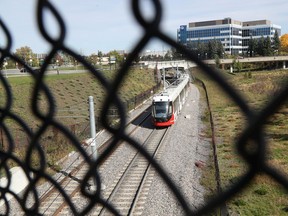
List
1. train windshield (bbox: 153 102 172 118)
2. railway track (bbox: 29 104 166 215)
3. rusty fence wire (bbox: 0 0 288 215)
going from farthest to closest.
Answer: train windshield (bbox: 153 102 172 118) → railway track (bbox: 29 104 166 215) → rusty fence wire (bbox: 0 0 288 215)

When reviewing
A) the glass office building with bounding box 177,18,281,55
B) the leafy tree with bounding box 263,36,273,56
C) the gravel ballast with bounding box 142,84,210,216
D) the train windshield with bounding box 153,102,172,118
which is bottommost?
the gravel ballast with bounding box 142,84,210,216

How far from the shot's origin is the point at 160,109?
873 inches

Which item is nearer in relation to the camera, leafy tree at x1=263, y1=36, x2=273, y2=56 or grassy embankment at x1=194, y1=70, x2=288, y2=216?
grassy embankment at x1=194, y1=70, x2=288, y2=216

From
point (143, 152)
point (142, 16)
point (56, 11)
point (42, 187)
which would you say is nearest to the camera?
point (142, 16)

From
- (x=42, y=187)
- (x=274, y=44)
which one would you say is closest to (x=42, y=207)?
(x=42, y=187)

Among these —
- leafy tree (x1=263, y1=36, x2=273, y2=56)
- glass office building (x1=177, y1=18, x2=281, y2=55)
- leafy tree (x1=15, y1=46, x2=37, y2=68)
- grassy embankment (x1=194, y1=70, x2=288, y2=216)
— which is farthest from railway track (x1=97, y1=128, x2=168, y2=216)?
leafy tree (x1=263, y1=36, x2=273, y2=56)

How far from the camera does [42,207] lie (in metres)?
9.88

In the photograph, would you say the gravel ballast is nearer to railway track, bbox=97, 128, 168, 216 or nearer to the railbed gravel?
the railbed gravel

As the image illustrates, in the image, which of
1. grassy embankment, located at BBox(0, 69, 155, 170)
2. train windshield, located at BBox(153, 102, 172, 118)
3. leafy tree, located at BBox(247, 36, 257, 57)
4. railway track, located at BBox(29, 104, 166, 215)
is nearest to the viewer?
railway track, located at BBox(29, 104, 166, 215)

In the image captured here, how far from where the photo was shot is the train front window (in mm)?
21781

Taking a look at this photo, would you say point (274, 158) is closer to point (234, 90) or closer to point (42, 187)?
point (42, 187)

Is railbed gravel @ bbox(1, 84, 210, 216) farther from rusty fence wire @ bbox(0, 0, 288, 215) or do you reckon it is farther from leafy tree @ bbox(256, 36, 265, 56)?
leafy tree @ bbox(256, 36, 265, 56)

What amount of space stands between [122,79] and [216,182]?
1108cm

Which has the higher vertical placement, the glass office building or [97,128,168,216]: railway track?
the glass office building
